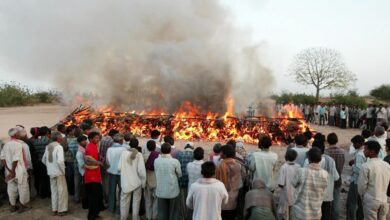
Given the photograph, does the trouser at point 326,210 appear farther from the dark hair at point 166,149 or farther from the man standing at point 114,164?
the man standing at point 114,164

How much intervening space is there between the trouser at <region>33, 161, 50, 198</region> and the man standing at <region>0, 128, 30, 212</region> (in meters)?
0.59

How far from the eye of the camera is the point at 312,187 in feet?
17.1

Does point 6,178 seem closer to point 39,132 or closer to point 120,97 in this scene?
point 39,132

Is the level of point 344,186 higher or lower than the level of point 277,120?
lower

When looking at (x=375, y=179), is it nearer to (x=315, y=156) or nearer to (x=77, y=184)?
(x=315, y=156)

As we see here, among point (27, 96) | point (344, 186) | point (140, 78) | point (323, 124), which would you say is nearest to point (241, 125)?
point (344, 186)

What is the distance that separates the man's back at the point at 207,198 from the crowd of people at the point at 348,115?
14832 mm

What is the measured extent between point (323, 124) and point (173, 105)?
10838 mm

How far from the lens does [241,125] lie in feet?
52.6

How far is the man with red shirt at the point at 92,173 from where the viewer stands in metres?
6.95

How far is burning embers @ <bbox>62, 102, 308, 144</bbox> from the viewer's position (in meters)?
15.6

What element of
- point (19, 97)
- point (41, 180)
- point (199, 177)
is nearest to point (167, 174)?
point (199, 177)

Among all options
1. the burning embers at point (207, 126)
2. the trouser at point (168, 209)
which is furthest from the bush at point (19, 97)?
the trouser at point (168, 209)

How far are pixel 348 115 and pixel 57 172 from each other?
19.9 m
